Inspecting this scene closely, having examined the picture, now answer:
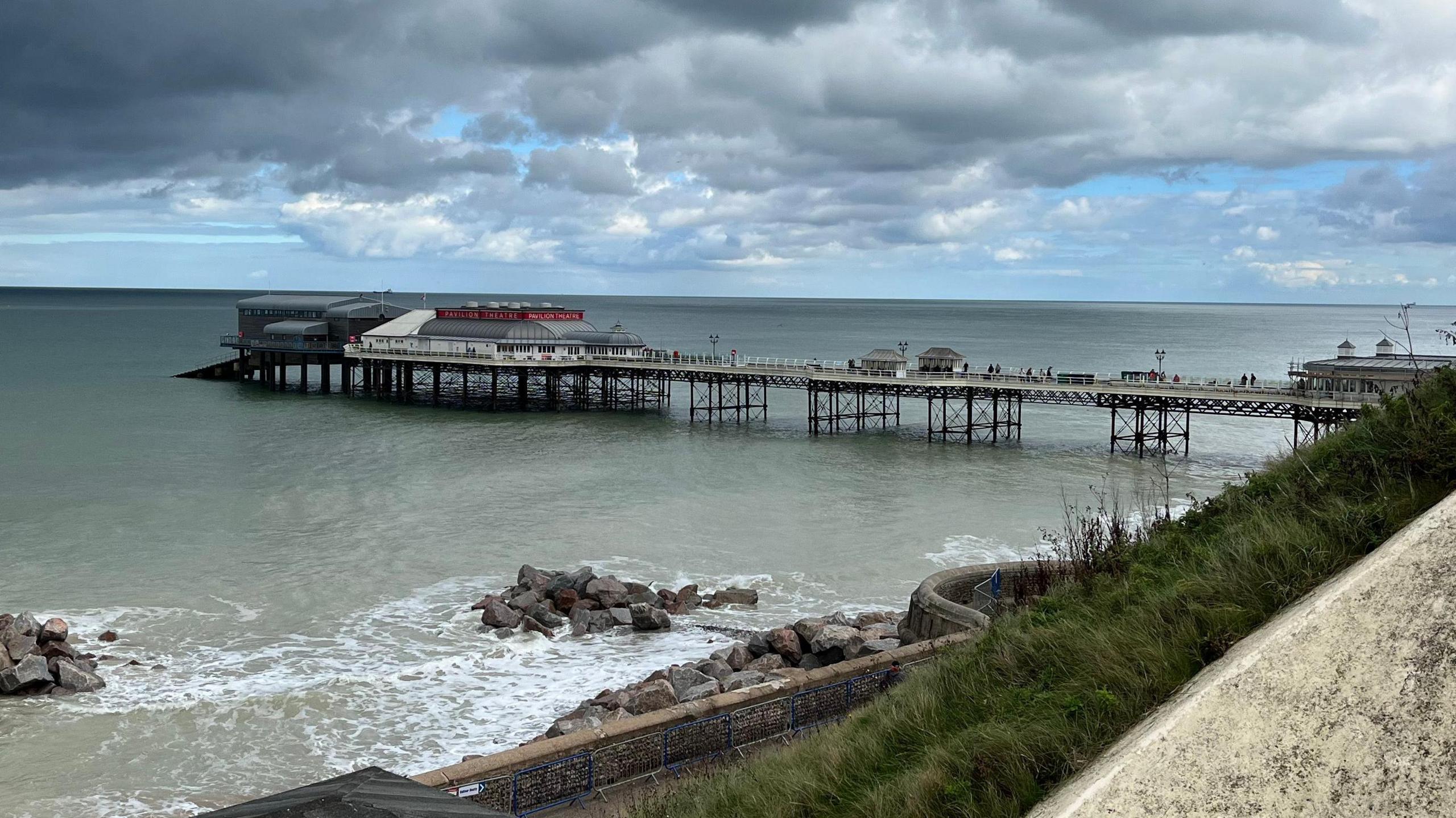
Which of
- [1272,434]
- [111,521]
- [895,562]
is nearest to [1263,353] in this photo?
[1272,434]

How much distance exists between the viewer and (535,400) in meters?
76.2

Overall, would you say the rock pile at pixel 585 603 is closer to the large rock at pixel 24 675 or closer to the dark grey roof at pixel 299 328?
the large rock at pixel 24 675

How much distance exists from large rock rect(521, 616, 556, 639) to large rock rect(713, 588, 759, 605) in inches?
163

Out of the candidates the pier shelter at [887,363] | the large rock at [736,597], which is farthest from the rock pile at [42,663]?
the pier shelter at [887,363]

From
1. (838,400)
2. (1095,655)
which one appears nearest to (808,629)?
(1095,655)

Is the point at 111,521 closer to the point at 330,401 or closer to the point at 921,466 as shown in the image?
the point at 921,466

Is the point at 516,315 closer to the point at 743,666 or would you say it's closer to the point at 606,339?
the point at 606,339

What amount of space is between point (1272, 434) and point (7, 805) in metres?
62.0

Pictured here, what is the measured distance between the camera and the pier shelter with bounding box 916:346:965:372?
5950cm

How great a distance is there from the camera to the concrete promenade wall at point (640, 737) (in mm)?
12781

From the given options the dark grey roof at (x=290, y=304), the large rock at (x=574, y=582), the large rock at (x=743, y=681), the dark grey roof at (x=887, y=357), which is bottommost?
the large rock at (x=574, y=582)

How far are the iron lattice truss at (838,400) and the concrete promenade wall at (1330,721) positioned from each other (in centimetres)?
4228

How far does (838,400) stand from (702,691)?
47431 millimetres

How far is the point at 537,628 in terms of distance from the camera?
23.6 m
